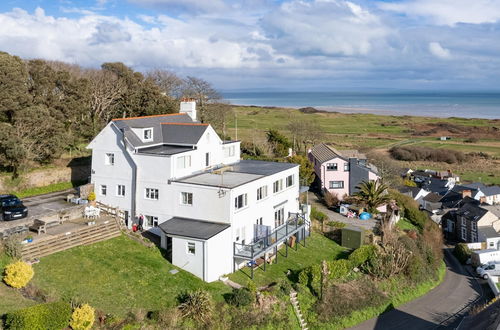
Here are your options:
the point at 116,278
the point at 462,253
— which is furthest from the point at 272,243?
the point at 462,253

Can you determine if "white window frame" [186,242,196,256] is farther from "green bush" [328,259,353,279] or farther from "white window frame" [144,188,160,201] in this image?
"green bush" [328,259,353,279]

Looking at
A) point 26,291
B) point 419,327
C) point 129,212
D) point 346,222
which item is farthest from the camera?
point 346,222

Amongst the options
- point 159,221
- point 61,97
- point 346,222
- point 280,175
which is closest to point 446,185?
point 346,222

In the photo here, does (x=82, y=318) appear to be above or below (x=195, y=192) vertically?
below

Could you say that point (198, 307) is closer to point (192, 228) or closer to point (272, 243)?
point (192, 228)

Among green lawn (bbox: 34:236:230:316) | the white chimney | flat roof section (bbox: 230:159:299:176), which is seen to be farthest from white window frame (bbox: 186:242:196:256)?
the white chimney

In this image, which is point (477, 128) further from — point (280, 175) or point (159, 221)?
point (159, 221)

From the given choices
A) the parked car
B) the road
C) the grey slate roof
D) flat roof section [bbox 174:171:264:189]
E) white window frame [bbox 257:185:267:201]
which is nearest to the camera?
the road
